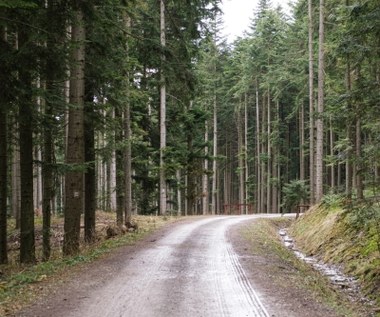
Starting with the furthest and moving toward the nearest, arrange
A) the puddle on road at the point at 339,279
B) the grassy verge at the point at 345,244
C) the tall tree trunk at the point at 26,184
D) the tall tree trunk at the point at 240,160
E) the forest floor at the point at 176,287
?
1. the tall tree trunk at the point at 240,160
2. the tall tree trunk at the point at 26,184
3. the grassy verge at the point at 345,244
4. the puddle on road at the point at 339,279
5. the forest floor at the point at 176,287

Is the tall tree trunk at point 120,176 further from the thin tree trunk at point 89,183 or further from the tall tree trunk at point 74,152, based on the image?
the tall tree trunk at point 74,152

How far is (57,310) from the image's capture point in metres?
6.15

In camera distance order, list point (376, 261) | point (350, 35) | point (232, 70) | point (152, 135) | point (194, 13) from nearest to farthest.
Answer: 1. point (376, 261)
2. point (350, 35)
3. point (194, 13)
4. point (152, 135)
5. point (232, 70)

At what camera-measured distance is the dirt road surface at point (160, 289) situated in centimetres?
614

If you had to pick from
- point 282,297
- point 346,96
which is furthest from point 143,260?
point 346,96

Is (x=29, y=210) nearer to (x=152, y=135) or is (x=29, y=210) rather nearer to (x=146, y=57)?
(x=146, y=57)

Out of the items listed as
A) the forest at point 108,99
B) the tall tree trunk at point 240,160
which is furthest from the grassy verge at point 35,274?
the tall tree trunk at point 240,160

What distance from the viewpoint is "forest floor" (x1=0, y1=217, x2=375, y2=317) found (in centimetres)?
625

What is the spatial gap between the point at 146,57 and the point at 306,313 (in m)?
9.93

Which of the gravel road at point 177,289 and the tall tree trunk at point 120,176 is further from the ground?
the tall tree trunk at point 120,176

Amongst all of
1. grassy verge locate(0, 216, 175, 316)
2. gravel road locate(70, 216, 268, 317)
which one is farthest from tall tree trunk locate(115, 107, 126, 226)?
gravel road locate(70, 216, 268, 317)

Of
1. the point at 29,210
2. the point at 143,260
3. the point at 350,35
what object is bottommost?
the point at 143,260

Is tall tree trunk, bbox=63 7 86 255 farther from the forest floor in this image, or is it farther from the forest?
the forest floor

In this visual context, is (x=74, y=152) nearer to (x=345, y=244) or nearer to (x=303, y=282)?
(x=303, y=282)
